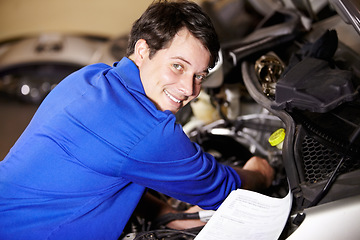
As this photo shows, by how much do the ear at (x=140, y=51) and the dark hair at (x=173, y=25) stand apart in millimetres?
17

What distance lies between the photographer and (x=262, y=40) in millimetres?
1521

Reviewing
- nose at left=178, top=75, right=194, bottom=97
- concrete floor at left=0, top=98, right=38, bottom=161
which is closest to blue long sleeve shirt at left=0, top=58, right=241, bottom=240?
nose at left=178, top=75, right=194, bottom=97

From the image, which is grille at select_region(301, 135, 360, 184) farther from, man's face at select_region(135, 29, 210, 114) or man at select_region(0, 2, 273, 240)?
man's face at select_region(135, 29, 210, 114)

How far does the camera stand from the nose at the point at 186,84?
3.68ft

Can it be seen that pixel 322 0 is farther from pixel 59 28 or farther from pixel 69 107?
pixel 59 28

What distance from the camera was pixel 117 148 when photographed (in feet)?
3.36

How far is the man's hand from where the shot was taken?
1271 millimetres

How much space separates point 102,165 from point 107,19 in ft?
11.7

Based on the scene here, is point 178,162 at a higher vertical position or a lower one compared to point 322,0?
lower

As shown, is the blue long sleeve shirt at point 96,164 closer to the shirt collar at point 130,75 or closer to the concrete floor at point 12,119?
the shirt collar at point 130,75

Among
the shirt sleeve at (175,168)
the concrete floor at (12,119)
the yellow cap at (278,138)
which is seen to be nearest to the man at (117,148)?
the shirt sleeve at (175,168)

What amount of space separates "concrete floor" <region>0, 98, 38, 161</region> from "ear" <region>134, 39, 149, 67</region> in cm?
212

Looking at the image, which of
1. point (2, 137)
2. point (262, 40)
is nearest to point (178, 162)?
point (262, 40)

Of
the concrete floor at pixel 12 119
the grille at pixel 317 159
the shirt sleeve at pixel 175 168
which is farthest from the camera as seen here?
the concrete floor at pixel 12 119
